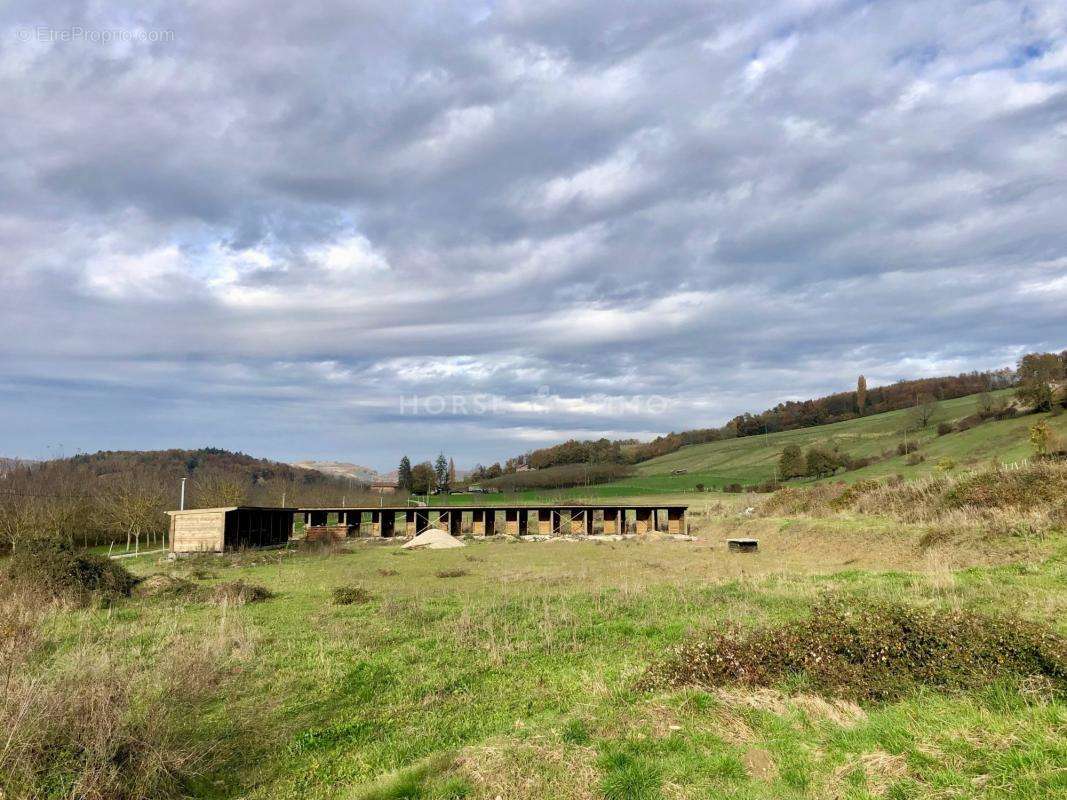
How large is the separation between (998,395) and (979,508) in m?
74.6

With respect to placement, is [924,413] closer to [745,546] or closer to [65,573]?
[745,546]

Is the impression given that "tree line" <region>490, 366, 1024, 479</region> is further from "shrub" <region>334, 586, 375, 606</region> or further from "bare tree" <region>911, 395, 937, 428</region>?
"shrub" <region>334, 586, 375, 606</region>

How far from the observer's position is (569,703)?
8.39m

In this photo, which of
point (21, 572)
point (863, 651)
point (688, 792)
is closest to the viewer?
point (688, 792)

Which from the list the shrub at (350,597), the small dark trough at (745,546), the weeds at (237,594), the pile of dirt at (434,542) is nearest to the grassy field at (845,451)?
the small dark trough at (745,546)

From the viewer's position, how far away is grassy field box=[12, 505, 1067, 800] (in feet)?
18.2

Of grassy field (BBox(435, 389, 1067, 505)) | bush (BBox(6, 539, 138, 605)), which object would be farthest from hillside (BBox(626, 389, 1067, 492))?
bush (BBox(6, 539, 138, 605))

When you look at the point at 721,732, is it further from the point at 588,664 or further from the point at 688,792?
the point at 588,664

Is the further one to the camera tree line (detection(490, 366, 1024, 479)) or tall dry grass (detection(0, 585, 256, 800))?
tree line (detection(490, 366, 1024, 479))

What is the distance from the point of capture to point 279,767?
7.01 meters

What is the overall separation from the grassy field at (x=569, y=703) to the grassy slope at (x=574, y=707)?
33mm

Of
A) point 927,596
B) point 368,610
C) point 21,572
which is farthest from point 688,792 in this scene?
point 21,572

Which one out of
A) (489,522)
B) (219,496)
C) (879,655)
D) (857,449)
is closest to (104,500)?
(219,496)

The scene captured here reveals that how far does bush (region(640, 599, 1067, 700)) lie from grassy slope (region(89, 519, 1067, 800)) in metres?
0.46
